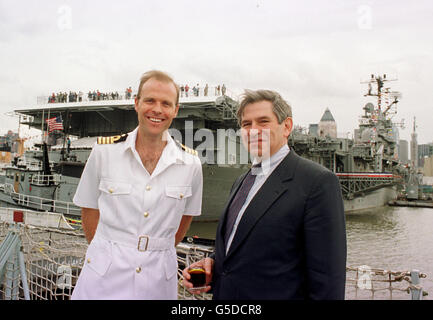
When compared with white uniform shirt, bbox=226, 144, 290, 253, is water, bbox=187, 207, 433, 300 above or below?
below

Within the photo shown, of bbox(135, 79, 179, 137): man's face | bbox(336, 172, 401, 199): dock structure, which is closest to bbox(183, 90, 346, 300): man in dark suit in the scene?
bbox(135, 79, 179, 137): man's face

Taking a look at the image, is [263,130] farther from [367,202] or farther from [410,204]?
[410,204]

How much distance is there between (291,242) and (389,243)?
1820 centimetres

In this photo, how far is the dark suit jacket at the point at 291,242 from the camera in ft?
A: 5.88

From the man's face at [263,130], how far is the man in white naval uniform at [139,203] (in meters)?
0.58

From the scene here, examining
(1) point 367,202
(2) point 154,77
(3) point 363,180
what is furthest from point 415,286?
(1) point 367,202

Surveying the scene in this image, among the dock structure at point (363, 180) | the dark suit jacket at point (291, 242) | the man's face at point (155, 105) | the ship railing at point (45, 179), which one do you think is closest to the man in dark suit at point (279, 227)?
the dark suit jacket at point (291, 242)

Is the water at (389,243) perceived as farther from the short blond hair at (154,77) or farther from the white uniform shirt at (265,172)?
the short blond hair at (154,77)

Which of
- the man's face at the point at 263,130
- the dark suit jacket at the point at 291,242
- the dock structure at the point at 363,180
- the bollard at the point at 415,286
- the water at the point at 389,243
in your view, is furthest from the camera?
the dock structure at the point at 363,180

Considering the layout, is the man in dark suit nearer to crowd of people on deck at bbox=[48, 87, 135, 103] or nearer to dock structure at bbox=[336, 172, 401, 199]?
crowd of people on deck at bbox=[48, 87, 135, 103]

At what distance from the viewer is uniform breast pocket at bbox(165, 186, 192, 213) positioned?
2.24 meters
